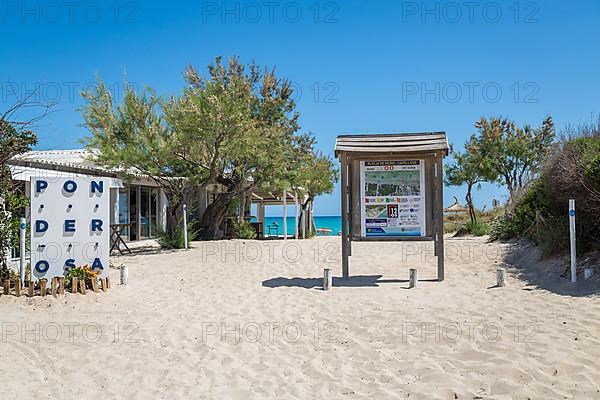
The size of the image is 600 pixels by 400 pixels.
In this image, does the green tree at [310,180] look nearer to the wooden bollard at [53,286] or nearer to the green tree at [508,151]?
the green tree at [508,151]

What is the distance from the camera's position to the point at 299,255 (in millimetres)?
14734

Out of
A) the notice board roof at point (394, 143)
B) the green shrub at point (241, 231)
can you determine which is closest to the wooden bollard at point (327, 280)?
the notice board roof at point (394, 143)

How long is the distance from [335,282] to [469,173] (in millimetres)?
15681

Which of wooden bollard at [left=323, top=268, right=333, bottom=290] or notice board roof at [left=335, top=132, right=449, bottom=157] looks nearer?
wooden bollard at [left=323, top=268, right=333, bottom=290]

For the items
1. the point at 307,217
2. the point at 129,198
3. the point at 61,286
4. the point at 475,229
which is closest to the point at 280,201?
the point at 307,217

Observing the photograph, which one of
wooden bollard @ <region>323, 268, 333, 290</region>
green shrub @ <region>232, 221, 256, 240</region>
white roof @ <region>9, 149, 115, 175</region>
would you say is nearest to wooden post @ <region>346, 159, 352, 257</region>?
wooden bollard @ <region>323, 268, 333, 290</region>

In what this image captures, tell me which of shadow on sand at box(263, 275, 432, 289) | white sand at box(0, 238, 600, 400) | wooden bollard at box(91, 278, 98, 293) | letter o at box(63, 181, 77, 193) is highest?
letter o at box(63, 181, 77, 193)

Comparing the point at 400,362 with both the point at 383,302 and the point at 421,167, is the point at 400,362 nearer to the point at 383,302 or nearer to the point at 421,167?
the point at 383,302

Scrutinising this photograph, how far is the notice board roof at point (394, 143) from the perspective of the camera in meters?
10.1

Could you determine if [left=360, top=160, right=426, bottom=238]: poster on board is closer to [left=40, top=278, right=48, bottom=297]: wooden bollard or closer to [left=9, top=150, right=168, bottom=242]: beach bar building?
[left=40, top=278, right=48, bottom=297]: wooden bollard

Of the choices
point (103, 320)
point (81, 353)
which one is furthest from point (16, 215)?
point (81, 353)

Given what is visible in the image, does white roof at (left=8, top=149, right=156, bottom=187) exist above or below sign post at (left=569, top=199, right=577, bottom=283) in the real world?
above

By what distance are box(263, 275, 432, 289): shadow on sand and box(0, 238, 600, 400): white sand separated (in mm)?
92

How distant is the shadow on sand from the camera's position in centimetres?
995
